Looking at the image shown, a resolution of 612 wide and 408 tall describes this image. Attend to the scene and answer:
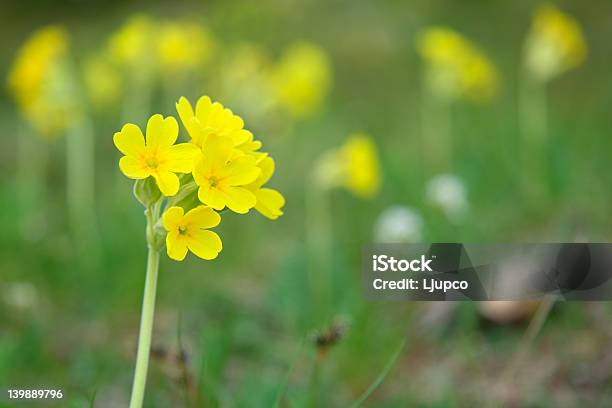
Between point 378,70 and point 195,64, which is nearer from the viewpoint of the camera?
point 195,64

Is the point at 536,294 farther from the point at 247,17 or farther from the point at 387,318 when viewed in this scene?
the point at 247,17

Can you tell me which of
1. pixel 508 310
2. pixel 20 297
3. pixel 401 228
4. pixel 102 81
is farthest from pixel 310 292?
pixel 102 81

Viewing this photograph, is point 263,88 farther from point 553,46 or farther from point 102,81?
point 553,46

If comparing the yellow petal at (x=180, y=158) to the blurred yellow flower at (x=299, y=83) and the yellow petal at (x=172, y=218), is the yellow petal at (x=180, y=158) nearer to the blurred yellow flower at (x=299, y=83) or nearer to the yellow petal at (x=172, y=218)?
the yellow petal at (x=172, y=218)

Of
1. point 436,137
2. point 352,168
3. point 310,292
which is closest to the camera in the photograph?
point 352,168

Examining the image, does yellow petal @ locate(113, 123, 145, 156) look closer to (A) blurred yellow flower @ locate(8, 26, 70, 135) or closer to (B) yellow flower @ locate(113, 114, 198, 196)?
(B) yellow flower @ locate(113, 114, 198, 196)

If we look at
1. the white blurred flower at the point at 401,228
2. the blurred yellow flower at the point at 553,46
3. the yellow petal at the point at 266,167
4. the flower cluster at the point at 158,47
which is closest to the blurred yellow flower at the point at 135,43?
the flower cluster at the point at 158,47

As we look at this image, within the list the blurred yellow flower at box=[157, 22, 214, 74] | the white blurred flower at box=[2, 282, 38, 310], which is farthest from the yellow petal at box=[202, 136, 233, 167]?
the blurred yellow flower at box=[157, 22, 214, 74]

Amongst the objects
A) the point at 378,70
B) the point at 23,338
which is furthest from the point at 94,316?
the point at 378,70
